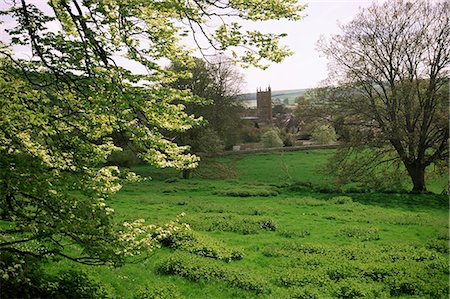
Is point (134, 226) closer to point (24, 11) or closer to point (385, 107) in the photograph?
point (24, 11)

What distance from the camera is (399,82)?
→ 2820 centimetres

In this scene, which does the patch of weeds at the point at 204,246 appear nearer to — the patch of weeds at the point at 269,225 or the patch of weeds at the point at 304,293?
the patch of weeds at the point at 304,293

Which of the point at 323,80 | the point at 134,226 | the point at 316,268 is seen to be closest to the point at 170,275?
the point at 134,226

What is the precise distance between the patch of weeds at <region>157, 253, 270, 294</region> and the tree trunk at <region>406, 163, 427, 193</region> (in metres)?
21.1

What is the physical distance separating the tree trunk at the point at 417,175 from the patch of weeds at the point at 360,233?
13486mm

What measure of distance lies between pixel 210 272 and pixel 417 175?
22163mm

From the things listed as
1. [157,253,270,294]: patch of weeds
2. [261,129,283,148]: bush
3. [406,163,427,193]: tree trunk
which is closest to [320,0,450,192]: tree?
[406,163,427,193]: tree trunk

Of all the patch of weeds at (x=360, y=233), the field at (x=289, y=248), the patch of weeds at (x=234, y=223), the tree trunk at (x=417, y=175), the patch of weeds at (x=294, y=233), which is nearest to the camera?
the field at (x=289, y=248)

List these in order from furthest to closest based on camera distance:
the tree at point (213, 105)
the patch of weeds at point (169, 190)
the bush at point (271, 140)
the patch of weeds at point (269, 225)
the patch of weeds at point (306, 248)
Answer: the bush at point (271, 140), the tree at point (213, 105), the patch of weeds at point (169, 190), the patch of weeds at point (269, 225), the patch of weeds at point (306, 248)

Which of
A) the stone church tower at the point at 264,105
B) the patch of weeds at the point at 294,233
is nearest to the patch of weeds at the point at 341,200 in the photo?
the patch of weeds at the point at 294,233

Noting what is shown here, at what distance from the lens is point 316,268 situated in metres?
12.3

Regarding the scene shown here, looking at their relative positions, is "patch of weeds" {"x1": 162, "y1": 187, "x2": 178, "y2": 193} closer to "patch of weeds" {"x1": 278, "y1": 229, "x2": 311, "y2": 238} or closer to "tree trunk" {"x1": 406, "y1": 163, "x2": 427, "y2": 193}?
"patch of weeds" {"x1": 278, "y1": 229, "x2": 311, "y2": 238}

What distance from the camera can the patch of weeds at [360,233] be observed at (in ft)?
53.0

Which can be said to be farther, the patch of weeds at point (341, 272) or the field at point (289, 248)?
the patch of weeds at point (341, 272)
